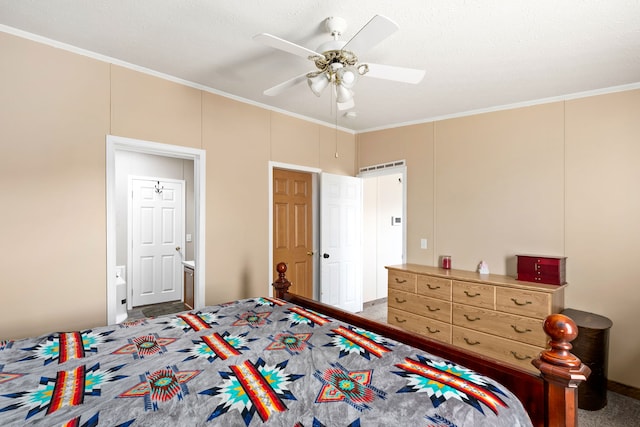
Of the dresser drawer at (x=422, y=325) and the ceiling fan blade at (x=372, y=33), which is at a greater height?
the ceiling fan blade at (x=372, y=33)

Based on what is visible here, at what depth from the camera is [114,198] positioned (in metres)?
2.63

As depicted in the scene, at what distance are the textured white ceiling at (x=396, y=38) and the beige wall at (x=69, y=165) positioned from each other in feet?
0.71

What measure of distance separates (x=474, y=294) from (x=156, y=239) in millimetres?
4562

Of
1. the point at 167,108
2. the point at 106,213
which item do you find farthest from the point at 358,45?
the point at 106,213

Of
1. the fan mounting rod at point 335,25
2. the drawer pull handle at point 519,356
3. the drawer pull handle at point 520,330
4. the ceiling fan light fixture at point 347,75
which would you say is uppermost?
the fan mounting rod at point 335,25

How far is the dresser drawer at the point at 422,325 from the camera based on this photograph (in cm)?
337

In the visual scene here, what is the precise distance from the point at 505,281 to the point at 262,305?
2.33 meters

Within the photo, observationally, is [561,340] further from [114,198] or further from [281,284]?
[114,198]

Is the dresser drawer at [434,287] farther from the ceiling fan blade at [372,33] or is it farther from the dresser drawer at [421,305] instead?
the ceiling fan blade at [372,33]

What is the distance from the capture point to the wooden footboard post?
1.16 m

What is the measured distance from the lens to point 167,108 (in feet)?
9.66

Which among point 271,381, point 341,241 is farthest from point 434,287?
point 271,381

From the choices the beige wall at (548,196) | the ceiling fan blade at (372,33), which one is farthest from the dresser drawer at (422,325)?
the ceiling fan blade at (372,33)

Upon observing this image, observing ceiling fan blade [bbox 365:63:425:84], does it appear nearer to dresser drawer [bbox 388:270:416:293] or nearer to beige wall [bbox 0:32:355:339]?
beige wall [bbox 0:32:355:339]
